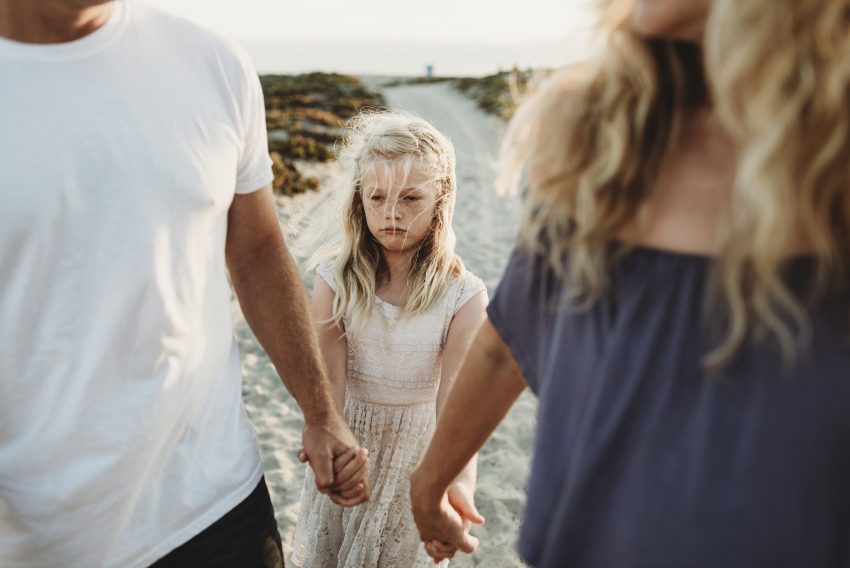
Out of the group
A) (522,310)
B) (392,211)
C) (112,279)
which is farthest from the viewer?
(392,211)

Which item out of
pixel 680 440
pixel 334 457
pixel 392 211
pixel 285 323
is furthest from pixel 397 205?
pixel 680 440

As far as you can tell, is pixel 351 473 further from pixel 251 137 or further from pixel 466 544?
pixel 251 137

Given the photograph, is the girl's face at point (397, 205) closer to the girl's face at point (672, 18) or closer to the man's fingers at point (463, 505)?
the man's fingers at point (463, 505)

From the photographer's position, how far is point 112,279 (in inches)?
61.1

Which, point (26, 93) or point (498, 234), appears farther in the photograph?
point (498, 234)

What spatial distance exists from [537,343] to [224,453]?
3.00 ft

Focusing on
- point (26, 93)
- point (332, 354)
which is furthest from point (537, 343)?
point (332, 354)

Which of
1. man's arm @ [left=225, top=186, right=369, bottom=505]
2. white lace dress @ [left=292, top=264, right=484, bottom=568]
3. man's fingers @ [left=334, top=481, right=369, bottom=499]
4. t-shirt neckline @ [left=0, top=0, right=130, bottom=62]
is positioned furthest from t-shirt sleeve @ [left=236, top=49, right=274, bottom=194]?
man's fingers @ [left=334, top=481, right=369, bottom=499]

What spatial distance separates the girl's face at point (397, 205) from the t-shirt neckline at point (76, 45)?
113 centimetres

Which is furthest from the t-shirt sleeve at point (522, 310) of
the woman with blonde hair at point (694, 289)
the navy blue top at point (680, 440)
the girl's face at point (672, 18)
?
the girl's face at point (672, 18)

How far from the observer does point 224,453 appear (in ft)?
6.13

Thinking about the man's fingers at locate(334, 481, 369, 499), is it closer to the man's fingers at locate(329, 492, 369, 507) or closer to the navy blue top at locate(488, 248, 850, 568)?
the man's fingers at locate(329, 492, 369, 507)

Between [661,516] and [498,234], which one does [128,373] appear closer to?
[661,516]

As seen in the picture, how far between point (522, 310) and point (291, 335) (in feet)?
2.99
